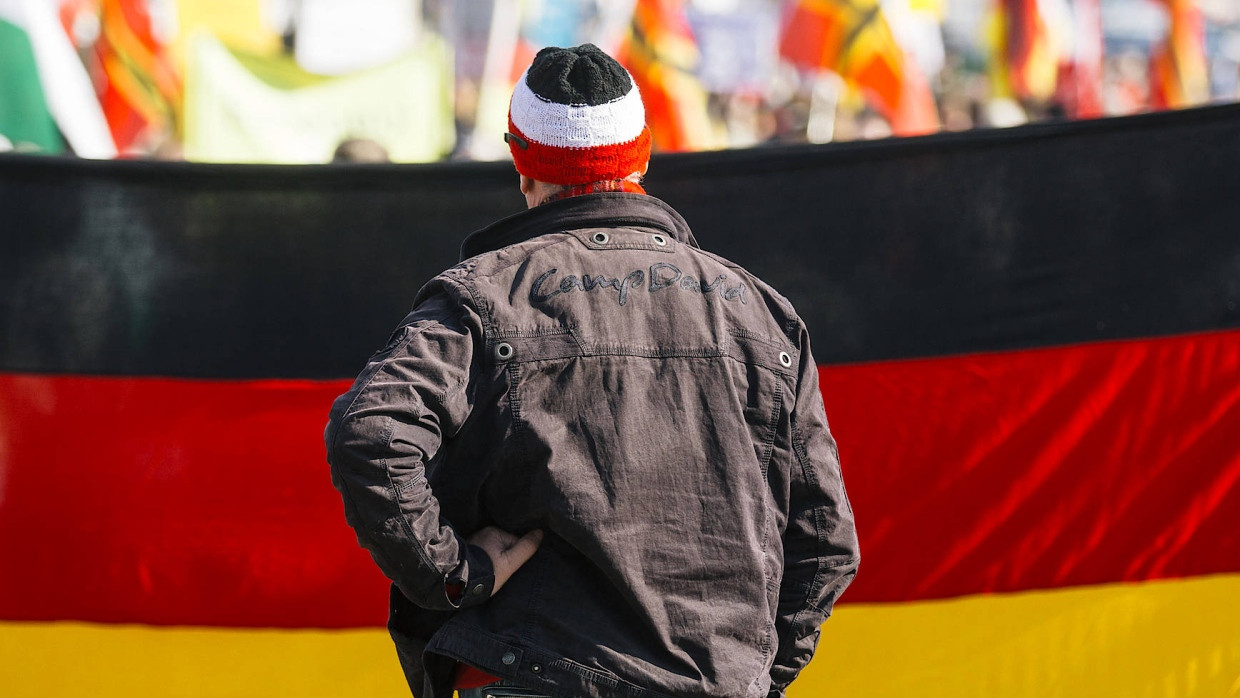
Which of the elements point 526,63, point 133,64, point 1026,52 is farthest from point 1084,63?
point 133,64

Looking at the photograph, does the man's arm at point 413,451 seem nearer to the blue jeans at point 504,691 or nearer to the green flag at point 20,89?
the blue jeans at point 504,691

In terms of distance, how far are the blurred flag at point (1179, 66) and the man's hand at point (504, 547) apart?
23.2 feet

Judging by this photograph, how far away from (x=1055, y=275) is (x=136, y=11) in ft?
17.9

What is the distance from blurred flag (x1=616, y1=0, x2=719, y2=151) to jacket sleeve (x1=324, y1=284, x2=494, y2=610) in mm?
5426

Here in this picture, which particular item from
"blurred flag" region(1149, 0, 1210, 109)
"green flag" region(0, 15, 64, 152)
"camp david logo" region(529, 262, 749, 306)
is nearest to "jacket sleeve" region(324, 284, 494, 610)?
"camp david logo" region(529, 262, 749, 306)

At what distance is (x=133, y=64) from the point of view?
668cm

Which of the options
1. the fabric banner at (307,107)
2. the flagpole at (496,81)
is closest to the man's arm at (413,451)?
the fabric banner at (307,107)

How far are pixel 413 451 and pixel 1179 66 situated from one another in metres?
7.43

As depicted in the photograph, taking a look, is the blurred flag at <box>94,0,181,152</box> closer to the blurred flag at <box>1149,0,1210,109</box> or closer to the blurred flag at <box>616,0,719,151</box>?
the blurred flag at <box>616,0,719,151</box>

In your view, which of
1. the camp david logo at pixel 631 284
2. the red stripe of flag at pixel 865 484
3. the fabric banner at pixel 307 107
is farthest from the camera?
the fabric banner at pixel 307 107

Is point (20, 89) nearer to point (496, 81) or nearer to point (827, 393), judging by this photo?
point (496, 81)

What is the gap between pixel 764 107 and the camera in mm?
7172

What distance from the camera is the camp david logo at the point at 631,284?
1590 millimetres

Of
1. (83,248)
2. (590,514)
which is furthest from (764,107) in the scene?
(590,514)
